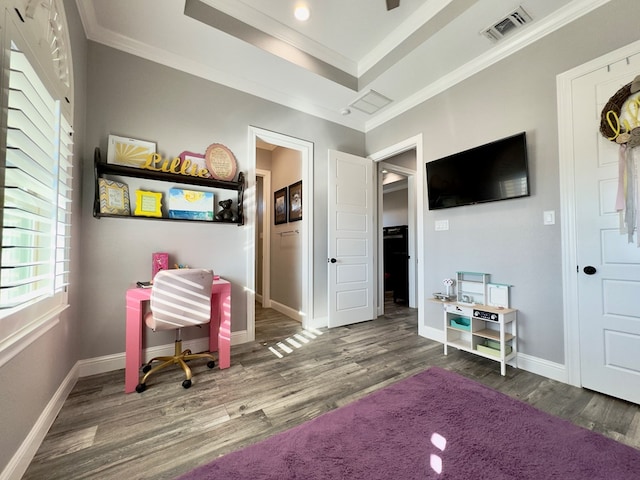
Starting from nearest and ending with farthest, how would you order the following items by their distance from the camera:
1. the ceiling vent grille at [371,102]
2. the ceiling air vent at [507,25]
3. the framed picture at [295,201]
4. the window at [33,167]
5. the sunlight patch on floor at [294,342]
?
the window at [33,167] < the ceiling air vent at [507,25] < the sunlight patch on floor at [294,342] < the ceiling vent grille at [371,102] < the framed picture at [295,201]

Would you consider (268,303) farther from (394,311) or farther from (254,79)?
(254,79)

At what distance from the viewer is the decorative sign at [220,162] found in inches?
104

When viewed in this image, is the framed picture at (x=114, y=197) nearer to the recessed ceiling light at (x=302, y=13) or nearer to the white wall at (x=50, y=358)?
the white wall at (x=50, y=358)

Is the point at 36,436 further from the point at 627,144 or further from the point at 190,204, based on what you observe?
the point at 627,144

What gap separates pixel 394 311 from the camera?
431 cm

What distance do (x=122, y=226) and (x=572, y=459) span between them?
3381 millimetres

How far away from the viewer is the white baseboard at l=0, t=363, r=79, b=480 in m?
1.13

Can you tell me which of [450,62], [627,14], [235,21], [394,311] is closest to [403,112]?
[450,62]

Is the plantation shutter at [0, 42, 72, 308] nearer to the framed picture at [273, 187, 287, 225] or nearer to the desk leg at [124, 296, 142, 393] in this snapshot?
the desk leg at [124, 296, 142, 393]

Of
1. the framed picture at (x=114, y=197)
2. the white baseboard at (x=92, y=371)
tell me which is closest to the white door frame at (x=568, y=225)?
the white baseboard at (x=92, y=371)

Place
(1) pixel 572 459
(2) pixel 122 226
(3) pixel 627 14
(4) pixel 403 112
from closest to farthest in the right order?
(1) pixel 572 459
(3) pixel 627 14
(2) pixel 122 226
(4) pixel 403 112

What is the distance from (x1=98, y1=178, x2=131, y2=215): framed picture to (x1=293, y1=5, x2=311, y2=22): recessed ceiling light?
2221mm

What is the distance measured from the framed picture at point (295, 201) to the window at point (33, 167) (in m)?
2.43

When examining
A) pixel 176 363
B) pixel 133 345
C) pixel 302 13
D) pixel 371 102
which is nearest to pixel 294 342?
pixel 176 363
